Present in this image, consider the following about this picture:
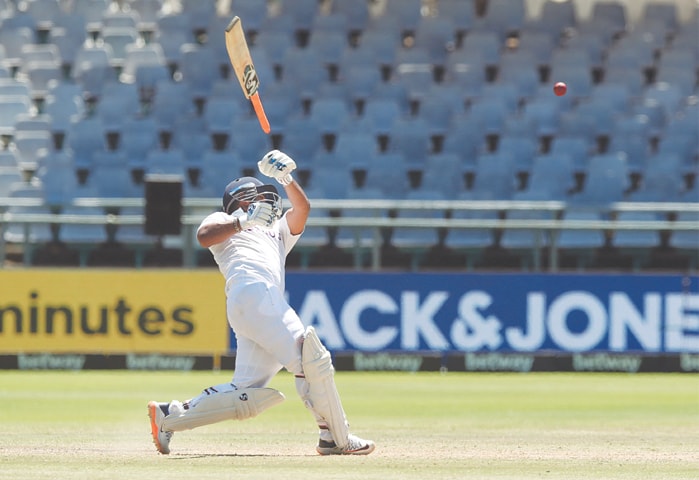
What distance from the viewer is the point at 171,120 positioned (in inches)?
785

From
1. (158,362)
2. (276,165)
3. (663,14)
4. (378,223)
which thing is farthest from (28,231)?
(663,14)

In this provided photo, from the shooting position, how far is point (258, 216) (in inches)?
284

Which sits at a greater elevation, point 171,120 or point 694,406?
point 171,120

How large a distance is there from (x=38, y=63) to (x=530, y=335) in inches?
383

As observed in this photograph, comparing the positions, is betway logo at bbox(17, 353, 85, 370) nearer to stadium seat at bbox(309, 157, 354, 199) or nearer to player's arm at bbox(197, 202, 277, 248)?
stadium seat at bbox(309, 157, 354, 199)

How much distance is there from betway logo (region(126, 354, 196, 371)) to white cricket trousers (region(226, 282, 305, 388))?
27.5 feet

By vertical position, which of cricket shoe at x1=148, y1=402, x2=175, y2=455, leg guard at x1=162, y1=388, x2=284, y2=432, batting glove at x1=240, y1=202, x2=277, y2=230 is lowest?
cricket shoe at x1=148, y1=402, x2=175, y2=455

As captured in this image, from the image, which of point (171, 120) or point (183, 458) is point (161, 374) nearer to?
point (171, 120)

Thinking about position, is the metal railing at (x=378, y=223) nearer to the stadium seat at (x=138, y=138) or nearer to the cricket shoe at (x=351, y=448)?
the stadium seat at (x=138, y=138)

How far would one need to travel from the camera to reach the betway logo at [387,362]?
15641 mm

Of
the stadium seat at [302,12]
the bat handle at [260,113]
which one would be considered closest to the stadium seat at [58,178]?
the stadium seat at [302,12]

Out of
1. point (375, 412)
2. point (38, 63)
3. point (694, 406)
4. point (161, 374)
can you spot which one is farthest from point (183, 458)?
point (38, 63)

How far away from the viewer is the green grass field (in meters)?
6.79

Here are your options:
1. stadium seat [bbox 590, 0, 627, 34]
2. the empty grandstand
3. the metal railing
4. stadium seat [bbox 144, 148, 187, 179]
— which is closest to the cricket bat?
the metal railing
